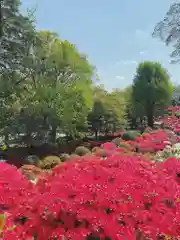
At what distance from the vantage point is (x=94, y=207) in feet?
9.78

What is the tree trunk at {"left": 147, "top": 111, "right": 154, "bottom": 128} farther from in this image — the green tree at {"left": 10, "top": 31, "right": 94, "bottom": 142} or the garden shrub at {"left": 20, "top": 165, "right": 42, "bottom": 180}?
the garden shrub at {"left": 20, "top": 165, "right": 42, "bottom": 180}

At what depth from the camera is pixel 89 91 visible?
87.0 feet

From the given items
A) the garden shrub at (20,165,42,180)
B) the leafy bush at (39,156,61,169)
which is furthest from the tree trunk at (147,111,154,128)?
the garden shrub at (20,165,42,180)

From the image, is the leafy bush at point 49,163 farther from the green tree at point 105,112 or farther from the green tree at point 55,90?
A: the green tree at point 105,112

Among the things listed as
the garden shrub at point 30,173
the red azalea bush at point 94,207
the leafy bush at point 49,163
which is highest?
the red azalea bush at point 94,207

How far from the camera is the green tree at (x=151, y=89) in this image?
37.9 m

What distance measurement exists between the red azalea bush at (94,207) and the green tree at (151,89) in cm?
3513

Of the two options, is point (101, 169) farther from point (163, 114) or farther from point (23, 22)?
point (163, 114)

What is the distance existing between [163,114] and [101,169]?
37.4m

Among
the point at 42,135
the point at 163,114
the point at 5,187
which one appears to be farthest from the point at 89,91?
the point at 5,187

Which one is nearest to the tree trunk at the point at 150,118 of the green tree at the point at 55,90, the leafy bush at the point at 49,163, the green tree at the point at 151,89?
the green tree at the point at 151,89

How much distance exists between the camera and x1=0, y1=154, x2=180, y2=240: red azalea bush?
9.50 ft

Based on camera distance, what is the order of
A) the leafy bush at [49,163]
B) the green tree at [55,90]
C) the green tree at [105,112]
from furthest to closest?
the green tree at [105,112], the green tree at [55,90], the leafy bush at [49,163]

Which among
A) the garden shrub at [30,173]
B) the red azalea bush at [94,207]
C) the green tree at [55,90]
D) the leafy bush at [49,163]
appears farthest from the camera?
the green tree at [55,90]
